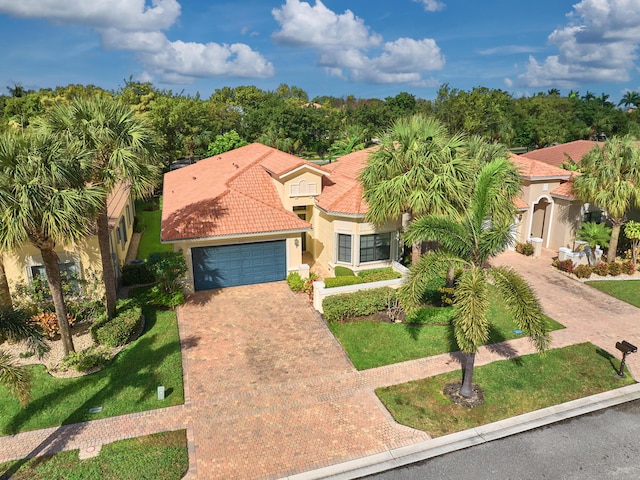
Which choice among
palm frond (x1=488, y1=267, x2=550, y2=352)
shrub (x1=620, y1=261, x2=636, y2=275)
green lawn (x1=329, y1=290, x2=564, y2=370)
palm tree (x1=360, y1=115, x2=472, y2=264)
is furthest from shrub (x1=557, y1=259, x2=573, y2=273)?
palm frond (x1=488, y1=267, x2=550, y2=352)

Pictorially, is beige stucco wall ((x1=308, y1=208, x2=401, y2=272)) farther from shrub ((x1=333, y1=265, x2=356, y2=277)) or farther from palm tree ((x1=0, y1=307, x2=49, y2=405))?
palm tree ((x1=0, y1=307, x2=49, y2=405))

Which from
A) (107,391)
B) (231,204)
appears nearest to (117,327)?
(107,391)

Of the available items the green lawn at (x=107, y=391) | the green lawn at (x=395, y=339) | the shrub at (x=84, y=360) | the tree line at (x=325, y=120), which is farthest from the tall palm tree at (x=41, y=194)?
the tree line at (x=325, y=120)

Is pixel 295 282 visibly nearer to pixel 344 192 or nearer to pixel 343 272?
pixel 343 272

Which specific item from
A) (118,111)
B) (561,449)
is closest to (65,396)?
(118,111)

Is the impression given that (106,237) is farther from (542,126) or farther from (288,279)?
(542,126)

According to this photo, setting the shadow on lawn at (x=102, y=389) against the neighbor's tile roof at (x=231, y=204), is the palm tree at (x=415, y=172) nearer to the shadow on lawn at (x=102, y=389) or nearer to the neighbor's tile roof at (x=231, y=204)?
the neighbor's tile roof at (x=231, y=204)
